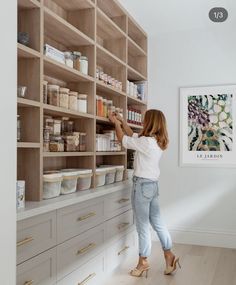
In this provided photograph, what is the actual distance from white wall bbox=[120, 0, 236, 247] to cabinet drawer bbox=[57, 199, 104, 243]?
164 cm

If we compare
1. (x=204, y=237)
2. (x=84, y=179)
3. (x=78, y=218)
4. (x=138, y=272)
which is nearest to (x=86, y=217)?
(x=78, y=218)

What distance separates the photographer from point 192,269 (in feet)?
10.8

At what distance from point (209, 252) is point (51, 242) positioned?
2309 mm

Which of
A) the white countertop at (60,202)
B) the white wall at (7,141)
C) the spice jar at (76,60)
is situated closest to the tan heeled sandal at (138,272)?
the white countertop at (60,202)

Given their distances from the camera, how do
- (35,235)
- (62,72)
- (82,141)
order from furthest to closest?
(82,141) → (62,72) → (35,235)

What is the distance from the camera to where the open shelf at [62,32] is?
244 centimetres

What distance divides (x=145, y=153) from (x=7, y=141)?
2298 millimetres

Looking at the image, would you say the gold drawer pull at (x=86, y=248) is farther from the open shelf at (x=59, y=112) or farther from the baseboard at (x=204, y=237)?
the baseboard at (x=204, y=237)

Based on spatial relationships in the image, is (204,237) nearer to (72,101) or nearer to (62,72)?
(72,101)

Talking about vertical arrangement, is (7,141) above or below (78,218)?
above

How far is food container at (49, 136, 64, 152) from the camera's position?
253 cm

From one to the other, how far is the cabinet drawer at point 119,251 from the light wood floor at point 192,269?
0.22 feet

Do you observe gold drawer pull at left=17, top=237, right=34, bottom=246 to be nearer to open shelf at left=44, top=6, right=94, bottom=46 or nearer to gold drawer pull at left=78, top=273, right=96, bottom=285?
gold drawer pull at left=78, top=273, right=96, bottom=285

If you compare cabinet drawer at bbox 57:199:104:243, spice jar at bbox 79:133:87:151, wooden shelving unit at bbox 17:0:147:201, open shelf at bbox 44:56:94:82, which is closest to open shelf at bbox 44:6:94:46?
wooden shelving unit at bbox 17:0:147:201
